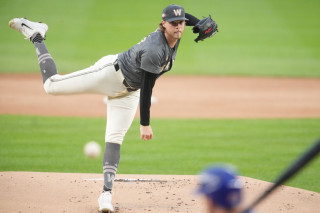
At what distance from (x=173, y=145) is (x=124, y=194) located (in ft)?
10.7

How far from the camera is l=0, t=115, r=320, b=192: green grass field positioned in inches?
314

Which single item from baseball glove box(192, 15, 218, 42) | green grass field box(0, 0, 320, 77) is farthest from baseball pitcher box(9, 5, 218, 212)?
green grass field box(0, 0, 320, 77)

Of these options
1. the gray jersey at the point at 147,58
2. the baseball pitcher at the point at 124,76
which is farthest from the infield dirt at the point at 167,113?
the gray jersey at the point at 147,58

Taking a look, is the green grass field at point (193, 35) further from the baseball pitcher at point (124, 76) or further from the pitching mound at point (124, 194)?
the baseball pitcher at point (124, 76)

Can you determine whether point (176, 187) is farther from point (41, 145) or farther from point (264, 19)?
point (264, 19)

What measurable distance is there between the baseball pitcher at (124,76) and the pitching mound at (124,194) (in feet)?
1.60

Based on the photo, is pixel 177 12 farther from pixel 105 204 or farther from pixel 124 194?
pixel 124 194

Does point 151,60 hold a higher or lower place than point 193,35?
lower

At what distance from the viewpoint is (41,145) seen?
9109 millimetres

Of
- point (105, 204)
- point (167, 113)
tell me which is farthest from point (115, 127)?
point (167, 113)

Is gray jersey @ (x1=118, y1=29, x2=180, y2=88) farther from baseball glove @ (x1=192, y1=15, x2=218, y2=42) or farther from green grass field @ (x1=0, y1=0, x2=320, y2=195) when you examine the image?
green grass field @ (x1=0, y1=0, x2=320, y2=195)

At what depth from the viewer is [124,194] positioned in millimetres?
6195

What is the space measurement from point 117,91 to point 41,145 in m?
4.08

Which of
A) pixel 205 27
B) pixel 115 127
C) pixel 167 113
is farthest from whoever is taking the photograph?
pixel 167 113
